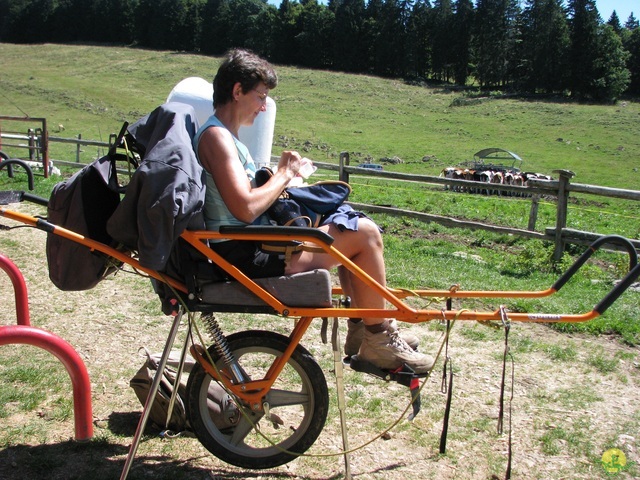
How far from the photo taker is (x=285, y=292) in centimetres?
270

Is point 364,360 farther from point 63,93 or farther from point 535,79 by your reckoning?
point 535,79

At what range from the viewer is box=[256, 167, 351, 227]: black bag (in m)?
2.80

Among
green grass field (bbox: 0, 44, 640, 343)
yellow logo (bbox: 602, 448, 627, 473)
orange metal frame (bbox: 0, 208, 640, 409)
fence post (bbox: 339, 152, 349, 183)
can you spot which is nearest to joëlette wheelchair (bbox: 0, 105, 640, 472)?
orange metal frame (bbox: 0, 208, 640, 409)

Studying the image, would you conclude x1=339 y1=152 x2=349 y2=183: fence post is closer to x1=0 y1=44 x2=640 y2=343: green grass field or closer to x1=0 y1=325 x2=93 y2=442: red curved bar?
x1=0 y1=44 x2=640 y2=343: green grass field

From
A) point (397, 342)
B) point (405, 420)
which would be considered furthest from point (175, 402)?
point (405, 420)

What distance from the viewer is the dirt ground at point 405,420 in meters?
3.01

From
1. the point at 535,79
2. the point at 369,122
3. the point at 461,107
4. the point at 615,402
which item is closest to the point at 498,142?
the point at 369,122

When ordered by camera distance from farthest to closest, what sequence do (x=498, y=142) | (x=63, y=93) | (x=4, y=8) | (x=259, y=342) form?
(x=4, y=8)
(x=63, y=93)
(x=498, y=142)
(x=259, y=342)

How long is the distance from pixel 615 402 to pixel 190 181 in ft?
10.4

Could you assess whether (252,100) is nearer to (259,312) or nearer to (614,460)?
(259,312)

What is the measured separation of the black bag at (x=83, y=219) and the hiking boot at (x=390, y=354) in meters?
1.35

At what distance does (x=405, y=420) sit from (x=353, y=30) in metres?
102

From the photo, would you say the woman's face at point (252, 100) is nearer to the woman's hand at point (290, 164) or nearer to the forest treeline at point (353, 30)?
the woman's hand at point (290, 164)

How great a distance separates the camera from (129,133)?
278 centimetres
